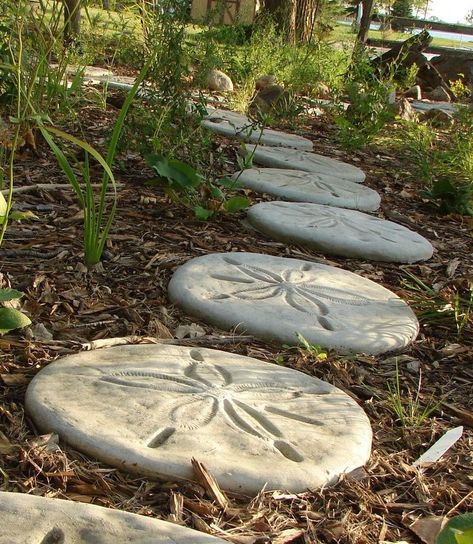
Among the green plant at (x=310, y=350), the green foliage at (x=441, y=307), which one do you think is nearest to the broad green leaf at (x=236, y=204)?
the green foliage at (x=441, y=307)

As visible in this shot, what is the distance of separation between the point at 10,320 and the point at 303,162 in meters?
2.85

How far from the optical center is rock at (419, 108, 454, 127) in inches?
280

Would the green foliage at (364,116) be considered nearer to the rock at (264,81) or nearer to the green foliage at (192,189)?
the rock at (264,81)

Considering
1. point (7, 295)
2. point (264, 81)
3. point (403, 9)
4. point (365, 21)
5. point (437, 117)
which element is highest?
point (365, 21)

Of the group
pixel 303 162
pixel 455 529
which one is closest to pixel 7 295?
pixel 455 529

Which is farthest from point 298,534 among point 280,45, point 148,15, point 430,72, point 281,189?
point 430,72

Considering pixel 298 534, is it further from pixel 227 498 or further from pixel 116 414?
pixel 116 414

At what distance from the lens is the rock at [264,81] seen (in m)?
6.95

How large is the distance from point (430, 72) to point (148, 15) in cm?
708

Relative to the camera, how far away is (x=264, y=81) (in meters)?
6.99

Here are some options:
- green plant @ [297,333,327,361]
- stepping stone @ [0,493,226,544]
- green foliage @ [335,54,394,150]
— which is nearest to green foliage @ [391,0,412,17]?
green foliage @ [335,54,394,150]

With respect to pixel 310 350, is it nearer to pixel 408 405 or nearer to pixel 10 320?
pixel 408 405

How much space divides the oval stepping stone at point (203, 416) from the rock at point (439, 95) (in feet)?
27.6

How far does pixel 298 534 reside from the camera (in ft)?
4.72
